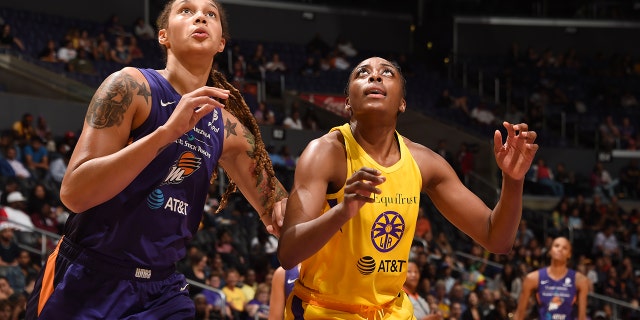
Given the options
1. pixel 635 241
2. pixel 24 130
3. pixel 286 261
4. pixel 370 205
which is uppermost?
pixel 370 205

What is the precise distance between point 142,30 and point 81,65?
3500mm

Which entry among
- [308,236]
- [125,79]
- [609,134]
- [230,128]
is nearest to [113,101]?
[125,79]

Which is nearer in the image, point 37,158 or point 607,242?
point 37,158

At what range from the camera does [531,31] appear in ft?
84.9

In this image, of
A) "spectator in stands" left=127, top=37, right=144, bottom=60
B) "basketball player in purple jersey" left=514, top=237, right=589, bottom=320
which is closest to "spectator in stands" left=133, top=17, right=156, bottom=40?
"spectator in stands" left=127, top=37, right=144, bottom=60

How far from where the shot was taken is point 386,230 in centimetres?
412

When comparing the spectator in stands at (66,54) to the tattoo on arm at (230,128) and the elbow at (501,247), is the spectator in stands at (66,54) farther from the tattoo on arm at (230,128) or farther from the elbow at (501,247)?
the elbow at (501,247)

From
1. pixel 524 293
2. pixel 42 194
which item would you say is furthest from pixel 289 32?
pixel 524 293

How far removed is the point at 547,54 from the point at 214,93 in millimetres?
22434

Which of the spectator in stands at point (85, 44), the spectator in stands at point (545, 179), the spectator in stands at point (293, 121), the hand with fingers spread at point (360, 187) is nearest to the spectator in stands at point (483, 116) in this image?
the spectator in stands at point (545, 179)

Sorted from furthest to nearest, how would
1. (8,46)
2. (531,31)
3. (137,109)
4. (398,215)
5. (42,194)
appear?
(531,31), (8,46), (42,194), (398,215), (137,109)

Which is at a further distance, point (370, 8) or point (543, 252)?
point (370, 8)

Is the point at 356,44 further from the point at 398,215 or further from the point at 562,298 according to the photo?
the point at 398,215

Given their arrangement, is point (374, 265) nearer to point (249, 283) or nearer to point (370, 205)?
point (370, 205)
